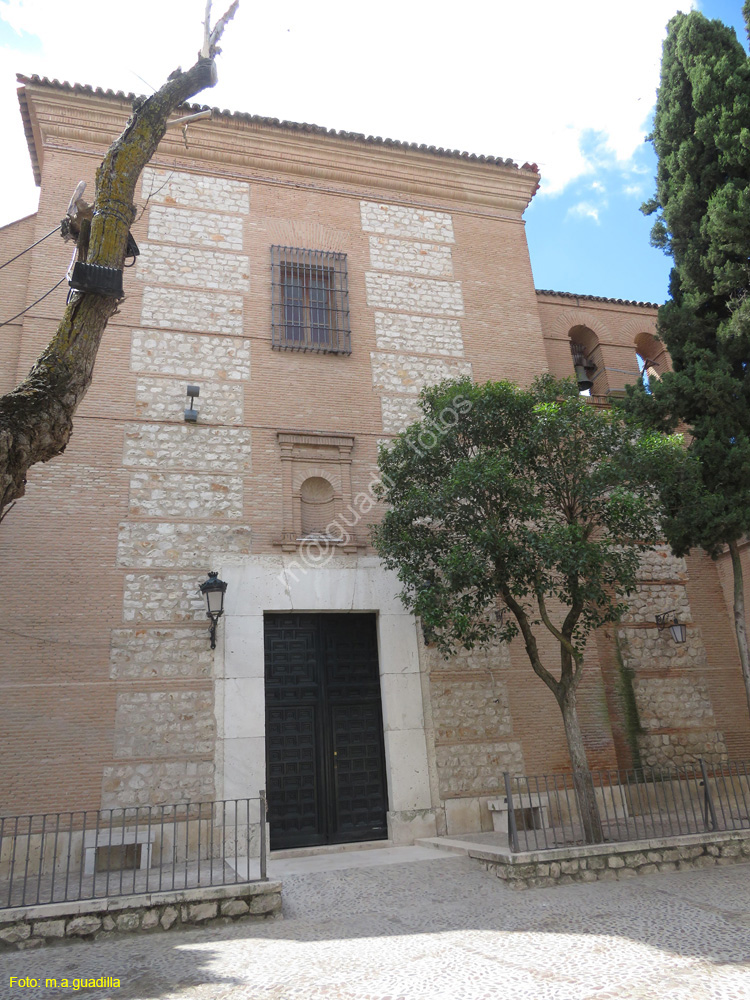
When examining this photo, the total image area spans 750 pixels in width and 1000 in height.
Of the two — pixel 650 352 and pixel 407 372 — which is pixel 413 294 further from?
pixel 650 352

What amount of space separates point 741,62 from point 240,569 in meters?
9.94

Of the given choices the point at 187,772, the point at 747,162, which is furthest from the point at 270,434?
the point at 747,162

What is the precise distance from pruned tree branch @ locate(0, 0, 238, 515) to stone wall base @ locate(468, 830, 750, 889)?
5.13m

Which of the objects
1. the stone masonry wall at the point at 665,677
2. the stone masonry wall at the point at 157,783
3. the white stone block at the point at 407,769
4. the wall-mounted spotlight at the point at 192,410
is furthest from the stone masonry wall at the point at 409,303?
the stone masonry wall at the point at 157,783

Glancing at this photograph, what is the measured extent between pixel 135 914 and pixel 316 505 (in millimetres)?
5329

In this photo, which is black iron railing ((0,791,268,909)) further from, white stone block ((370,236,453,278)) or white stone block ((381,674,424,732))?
white stone block ((370,236,453,278))

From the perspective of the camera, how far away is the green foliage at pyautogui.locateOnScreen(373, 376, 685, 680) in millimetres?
7426

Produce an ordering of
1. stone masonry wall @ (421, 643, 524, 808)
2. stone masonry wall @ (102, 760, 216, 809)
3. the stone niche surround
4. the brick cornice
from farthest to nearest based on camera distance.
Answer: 1. the brick cornice
2. stone masonry wall @ (421, 643, 524, 808)
3. the stone niche surround
4. stone masonry wall @ (102, 760, 216, 809)

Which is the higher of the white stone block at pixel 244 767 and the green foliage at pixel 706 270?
the green foliage at pixel 706 270

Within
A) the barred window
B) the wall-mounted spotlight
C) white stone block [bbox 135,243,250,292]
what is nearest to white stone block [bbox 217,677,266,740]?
the wall-mounted spotlight

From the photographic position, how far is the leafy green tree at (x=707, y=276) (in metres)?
9.25

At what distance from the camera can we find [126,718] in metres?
8.03

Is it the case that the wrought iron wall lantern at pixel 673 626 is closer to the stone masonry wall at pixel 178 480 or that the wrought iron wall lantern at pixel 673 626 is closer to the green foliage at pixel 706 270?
Answer: the green foliage at pixel 706 270

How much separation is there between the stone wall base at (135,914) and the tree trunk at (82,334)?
3026 millimetres
